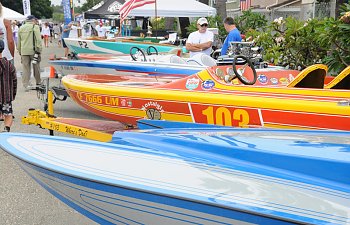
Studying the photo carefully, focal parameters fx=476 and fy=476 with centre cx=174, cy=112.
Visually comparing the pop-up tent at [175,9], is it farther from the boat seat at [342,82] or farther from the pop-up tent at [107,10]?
the boat seat at [342,82]

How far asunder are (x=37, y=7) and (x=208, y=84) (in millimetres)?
76495

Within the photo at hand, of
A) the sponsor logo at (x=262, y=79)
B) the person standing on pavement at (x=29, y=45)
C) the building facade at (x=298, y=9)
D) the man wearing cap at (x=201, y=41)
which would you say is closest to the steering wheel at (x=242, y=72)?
the sponsor logo at (x=262, y=79)

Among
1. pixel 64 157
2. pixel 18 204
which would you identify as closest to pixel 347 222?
pixel 64 157

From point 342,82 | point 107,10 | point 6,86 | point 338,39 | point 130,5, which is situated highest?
point 107,10

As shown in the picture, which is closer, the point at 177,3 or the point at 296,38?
the point at 296,38

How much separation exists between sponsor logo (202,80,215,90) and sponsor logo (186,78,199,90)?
91 mm

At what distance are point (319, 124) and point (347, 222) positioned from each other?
2.16 meters

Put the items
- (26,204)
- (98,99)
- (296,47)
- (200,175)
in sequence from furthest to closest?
(296,47)
(98,99)
(26,204)
(200,175)

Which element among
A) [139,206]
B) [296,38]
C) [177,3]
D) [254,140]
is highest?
[177,3]

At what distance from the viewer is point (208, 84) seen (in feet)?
15.9

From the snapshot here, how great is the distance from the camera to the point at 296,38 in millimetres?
7336

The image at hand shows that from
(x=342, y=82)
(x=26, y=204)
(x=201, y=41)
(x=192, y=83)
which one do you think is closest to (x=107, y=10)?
(x=201, y=41)

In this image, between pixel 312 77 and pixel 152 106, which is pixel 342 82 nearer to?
pixel 312 77

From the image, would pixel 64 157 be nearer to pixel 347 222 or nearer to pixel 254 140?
pixel 254 140
